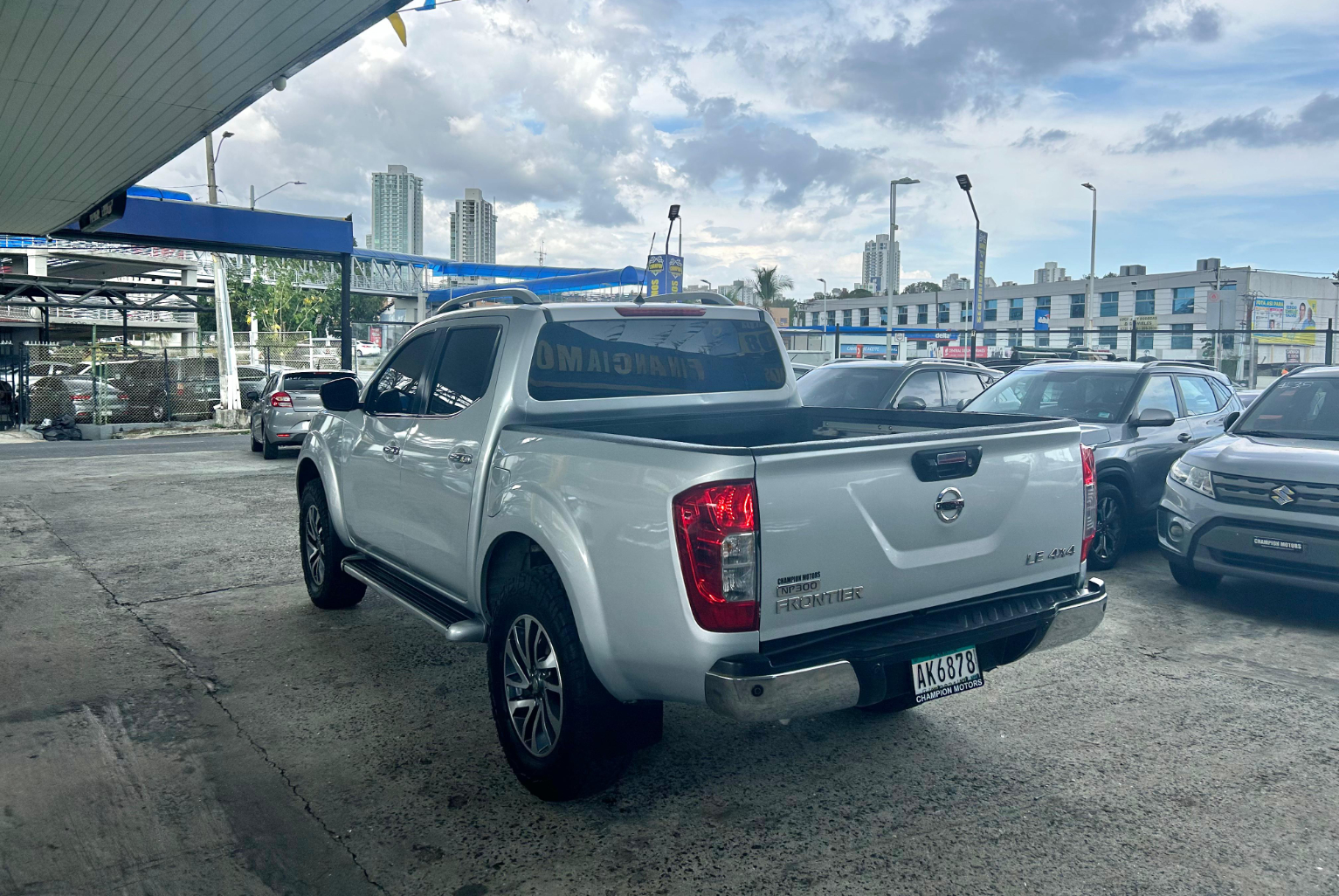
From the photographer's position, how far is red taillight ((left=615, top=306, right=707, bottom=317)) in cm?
491

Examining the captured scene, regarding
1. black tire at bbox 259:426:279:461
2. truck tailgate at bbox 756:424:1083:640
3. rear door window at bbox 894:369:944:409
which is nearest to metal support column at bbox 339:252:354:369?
black tire at bbox 259:426:279:461

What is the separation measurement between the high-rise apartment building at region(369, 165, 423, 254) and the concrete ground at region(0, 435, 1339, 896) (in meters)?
138

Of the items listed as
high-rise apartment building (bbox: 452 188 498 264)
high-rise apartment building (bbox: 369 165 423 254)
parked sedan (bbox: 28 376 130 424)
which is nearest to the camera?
parked sedan (bbox: 28 376 130 424)

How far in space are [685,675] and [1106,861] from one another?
157 cm

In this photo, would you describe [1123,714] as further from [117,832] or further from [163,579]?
[163,579]

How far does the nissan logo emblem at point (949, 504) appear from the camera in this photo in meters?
3.65

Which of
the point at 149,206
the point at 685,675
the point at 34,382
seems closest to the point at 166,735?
the point at 685,675

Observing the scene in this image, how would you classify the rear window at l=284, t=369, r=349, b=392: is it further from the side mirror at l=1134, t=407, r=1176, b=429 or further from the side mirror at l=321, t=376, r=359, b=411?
the side mirror at l=1134, t=407, r=1176, b=429

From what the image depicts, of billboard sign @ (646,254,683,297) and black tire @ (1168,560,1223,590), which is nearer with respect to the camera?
black tire @ (1168,560,1223,590)

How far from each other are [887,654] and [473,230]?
4865 inches

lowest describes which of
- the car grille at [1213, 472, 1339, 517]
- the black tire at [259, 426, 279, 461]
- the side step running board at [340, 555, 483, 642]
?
the black tire at [259, 426, 279, 461]

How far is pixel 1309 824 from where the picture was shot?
12.1ft

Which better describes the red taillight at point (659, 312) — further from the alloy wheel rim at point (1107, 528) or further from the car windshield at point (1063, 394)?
the alloy wheel rim at point (1107, 528)

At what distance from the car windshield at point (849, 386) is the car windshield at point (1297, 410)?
12.5 ft
